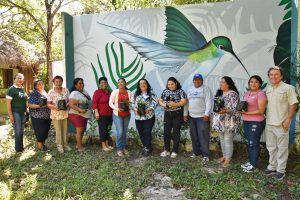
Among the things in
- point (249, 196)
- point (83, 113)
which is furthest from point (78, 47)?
point (249, 196)

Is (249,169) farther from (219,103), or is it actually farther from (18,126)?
(18,126)

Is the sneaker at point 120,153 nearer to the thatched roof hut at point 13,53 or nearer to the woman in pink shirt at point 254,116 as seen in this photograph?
the woman in pink shirt at point 254,116

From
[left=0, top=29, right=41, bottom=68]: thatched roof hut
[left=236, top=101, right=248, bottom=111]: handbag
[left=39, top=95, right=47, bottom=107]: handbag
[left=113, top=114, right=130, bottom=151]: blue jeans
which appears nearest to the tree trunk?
[left=0, top=29, right=41, bottom=68]: thatched roof hut

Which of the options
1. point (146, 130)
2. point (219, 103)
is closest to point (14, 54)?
point (146, 130)

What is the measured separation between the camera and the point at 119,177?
15.6 feet

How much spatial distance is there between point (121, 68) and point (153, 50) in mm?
853

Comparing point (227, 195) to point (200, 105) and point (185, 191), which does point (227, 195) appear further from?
point (200, 105)

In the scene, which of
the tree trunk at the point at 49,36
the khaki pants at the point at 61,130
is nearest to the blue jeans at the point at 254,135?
the khaki pants at the point at 61,130

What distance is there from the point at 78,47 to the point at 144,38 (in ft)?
5.38

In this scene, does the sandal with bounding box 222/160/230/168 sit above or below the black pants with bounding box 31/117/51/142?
below

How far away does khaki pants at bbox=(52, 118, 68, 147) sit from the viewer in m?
Answer: 6.00

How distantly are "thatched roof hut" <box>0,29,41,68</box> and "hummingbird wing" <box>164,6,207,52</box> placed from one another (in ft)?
22.3

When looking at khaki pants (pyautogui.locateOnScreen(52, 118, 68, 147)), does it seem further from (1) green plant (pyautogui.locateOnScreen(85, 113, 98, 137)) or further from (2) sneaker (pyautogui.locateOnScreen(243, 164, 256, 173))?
(2) sneaker (pyautogui.locateOnScreen(243, 164, 256, 173))

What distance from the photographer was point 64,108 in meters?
5.78
